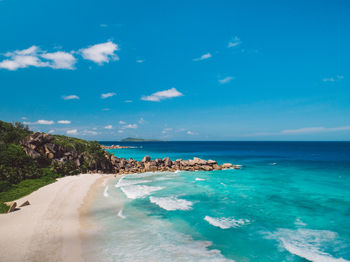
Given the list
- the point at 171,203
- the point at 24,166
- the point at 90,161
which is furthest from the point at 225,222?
the point at 90,161

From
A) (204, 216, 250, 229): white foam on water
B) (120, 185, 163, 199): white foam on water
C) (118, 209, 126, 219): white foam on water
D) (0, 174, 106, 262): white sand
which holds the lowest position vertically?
(204, 216, 250, 229): white foam on water

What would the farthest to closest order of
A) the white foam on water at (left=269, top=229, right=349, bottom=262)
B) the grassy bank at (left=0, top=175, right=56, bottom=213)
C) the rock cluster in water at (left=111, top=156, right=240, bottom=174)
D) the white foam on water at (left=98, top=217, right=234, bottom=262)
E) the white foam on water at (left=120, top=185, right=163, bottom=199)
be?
the rock cluster in water at (left=111, top=156, right=240, bottom=174) < the white foam on water at (left=120, top=185, right=163, bottom=199) < the grassy bank at (left=0, top=175, right=56, bottom=213) < the white foam on water at (left=269, top=229, right=349, bottom=262) < the white foam on water at (left=98, top=217, right=234, bottom=262)

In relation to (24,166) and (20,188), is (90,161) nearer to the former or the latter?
(24,166)

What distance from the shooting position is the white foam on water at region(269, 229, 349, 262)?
13.3 m

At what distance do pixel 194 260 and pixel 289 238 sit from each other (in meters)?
8.26

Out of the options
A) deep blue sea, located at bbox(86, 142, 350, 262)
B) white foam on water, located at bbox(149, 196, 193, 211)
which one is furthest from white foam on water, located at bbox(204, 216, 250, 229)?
white foam on water, located at bbox(149, 196, 193, 211)

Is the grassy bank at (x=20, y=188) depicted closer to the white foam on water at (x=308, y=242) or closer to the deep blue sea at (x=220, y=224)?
the deep blue sea at (x=220, y=224)

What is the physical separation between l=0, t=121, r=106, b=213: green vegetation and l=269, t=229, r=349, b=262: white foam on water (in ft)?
77.3

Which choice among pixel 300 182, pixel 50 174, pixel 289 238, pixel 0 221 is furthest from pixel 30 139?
pixel 300 182

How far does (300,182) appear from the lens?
37969 millimetres

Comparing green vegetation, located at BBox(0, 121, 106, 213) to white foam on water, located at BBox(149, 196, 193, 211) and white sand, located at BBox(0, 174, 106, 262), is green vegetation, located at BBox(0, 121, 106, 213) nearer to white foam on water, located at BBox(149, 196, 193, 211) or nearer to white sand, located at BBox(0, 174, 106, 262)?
white sand, located at BBox(0, 174, 106, 262)

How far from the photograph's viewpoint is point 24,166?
1265 inches

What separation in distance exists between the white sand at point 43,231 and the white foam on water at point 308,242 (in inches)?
551

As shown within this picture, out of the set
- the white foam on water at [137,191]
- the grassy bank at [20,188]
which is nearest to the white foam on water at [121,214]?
the white foam on water at [137,191]
